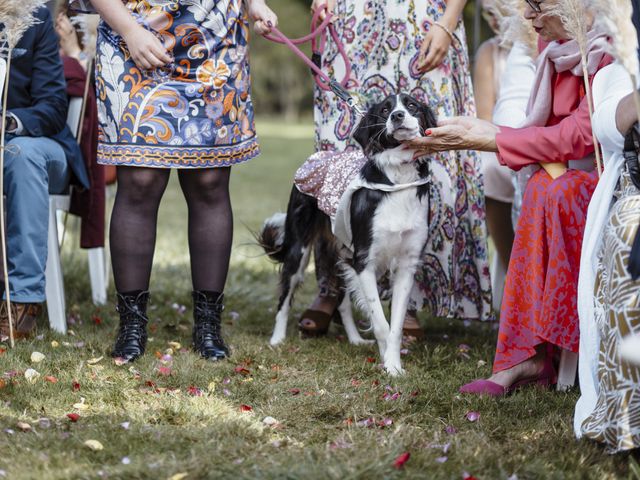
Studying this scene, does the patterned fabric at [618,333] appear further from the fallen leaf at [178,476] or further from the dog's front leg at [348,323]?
the dog's front leg at [348,323]

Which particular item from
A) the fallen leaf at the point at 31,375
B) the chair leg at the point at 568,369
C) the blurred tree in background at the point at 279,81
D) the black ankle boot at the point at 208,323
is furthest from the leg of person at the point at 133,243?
the blurred tree in background at the point at 279,81

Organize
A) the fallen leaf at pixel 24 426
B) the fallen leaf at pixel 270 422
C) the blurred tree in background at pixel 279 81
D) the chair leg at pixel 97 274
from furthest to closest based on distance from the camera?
the blurred tree in background at pixel 279 81 → the chair leg at pixel 97 274 → the fallen leaf at pixel 270 422 → the fallen leaf at pixel 24 426

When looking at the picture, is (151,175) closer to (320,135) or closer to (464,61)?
(320,135)

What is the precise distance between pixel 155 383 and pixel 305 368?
629 mm

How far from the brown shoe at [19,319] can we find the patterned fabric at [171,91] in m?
0.82

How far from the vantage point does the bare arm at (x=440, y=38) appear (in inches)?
149

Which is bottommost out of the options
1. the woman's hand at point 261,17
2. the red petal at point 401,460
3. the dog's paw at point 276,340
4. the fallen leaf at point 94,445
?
the dog's paw at point 276,340

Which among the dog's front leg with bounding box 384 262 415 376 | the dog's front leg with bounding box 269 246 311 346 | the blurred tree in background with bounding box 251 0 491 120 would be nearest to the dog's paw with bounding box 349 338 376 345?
the dog's front leg with bounding box 269 246 311 346

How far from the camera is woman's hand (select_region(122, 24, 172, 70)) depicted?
3223 mm

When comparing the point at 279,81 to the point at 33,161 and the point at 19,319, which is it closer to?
the point at 33,161

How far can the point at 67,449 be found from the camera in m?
2.39

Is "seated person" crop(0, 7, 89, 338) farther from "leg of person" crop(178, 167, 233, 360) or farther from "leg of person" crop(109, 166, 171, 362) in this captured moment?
"leg of person" crop(178, 167, 233, 360)

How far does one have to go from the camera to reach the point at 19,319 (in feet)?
12.3

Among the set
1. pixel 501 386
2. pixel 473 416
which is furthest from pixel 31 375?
pixel 501 386
